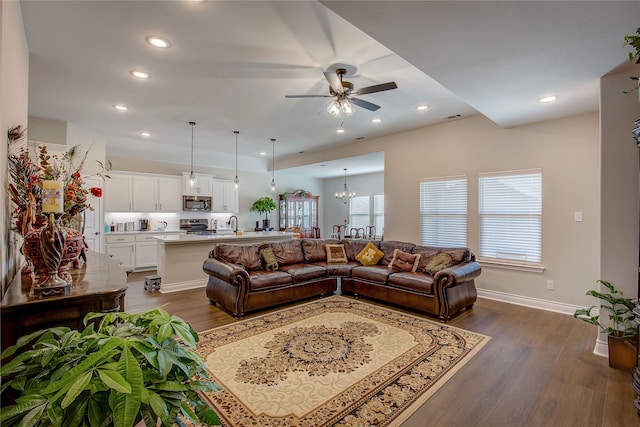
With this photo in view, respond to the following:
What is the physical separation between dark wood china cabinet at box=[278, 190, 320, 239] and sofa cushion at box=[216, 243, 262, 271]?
15.1ft

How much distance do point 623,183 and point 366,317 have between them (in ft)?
9.86

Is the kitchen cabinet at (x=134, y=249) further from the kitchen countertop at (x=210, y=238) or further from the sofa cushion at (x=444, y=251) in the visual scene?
the sofa cushion at (x=444, y=251)

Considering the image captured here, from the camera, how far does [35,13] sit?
2465 millimetres

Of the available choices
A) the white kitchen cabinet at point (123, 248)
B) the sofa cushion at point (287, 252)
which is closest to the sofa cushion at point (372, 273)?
the sofa cushion at point (287, 252)

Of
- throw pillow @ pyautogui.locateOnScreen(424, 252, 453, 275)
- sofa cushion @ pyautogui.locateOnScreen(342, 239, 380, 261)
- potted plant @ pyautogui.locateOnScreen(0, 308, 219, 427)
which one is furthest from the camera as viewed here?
sofa cushion @ pyautogui.locateOnScreen(342, 239, 380, 261)

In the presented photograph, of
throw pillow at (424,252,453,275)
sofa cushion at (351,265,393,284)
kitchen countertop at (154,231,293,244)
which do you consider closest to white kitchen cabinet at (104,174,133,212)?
kitchen countertop at (154,231,293,244)

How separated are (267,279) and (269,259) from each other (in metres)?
0.63

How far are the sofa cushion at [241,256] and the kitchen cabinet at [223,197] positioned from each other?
3.86m

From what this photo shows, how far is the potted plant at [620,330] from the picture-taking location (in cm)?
268

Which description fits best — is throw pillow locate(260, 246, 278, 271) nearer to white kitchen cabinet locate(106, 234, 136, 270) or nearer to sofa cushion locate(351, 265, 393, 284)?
sofa cushion locate(351, 265, 393, 284)

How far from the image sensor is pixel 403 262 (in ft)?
15.7

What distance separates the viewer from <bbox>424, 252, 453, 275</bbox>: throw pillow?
4.29m

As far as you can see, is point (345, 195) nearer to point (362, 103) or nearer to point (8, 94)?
point (362, 103)

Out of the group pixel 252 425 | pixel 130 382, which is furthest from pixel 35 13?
pixel 252 425
